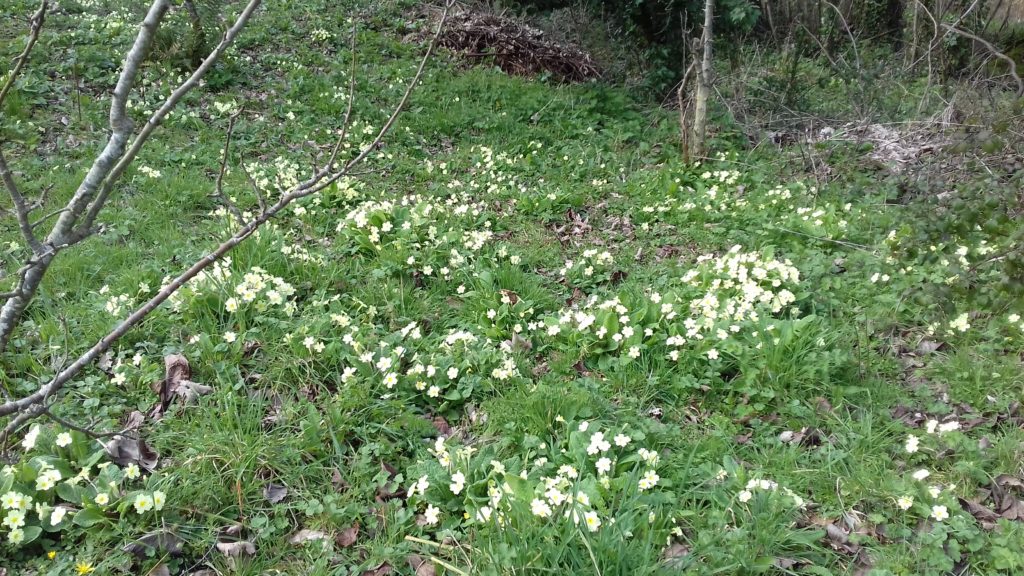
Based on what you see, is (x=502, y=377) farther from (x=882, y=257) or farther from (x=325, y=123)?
(x=325, y=123)

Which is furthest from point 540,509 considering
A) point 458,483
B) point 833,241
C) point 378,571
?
point 833,241

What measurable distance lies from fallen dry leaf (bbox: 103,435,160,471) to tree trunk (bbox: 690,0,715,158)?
5281mm

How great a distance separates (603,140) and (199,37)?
4811 mm

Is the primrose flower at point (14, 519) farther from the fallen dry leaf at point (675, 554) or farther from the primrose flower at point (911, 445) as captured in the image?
the primrose flower at point (911, 445)

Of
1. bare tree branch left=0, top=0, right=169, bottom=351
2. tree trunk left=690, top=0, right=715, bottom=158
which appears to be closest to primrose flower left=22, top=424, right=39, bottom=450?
bare tree branch left=0, top=0, right=169, bottom=351

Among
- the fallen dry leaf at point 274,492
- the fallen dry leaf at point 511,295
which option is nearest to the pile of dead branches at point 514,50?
the fallen dry leaf at point 511,295

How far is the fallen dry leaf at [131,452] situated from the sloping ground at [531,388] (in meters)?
0.01

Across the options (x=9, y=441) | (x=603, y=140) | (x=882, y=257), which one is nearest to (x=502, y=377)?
(x=9, y=441)

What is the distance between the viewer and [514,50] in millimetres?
9352

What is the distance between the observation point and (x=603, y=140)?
7074 mm

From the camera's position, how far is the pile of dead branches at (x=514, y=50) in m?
9.25

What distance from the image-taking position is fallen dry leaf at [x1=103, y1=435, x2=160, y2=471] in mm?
2689

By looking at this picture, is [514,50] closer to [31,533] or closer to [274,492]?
[274,492]

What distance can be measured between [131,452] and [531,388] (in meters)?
1.79
